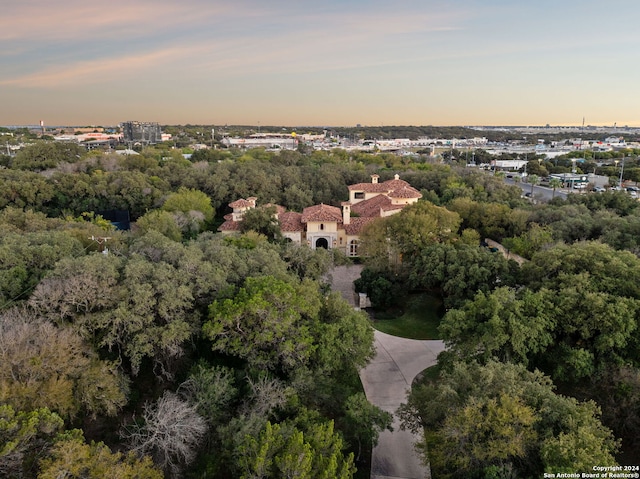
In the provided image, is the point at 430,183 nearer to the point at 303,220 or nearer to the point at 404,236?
the point at 303,220

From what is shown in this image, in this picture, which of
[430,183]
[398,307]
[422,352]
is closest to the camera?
[422,352]

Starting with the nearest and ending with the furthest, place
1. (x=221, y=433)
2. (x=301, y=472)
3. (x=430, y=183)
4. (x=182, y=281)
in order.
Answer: (x=301, y=472) < (x=221, y=433) < (x=182, y=281) < (x=430, y=183)

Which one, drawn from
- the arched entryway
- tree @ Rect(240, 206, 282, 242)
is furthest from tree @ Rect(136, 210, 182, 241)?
the arched entryway

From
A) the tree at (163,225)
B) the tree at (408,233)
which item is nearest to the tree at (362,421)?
the tree at (408,233)

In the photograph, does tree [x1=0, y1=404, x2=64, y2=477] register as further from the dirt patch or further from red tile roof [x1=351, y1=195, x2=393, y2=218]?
red tile roof [x1=351, y1=195, x2=393, y2=218]

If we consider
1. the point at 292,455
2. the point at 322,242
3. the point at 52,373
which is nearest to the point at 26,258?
the point at 52,373

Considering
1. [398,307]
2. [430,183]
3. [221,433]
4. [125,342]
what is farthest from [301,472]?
[430,183]

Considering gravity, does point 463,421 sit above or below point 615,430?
above

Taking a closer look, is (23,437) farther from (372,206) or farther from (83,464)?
(372,206)
